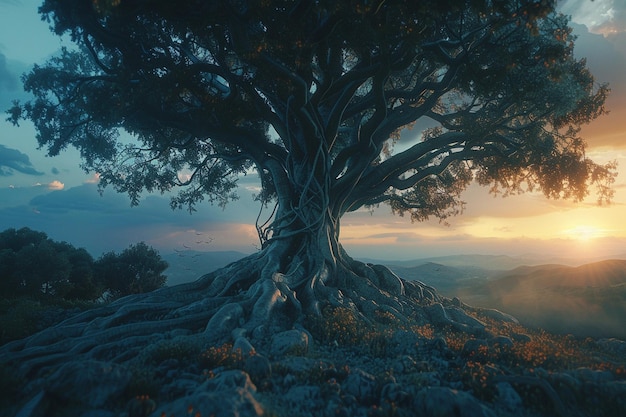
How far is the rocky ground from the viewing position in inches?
205

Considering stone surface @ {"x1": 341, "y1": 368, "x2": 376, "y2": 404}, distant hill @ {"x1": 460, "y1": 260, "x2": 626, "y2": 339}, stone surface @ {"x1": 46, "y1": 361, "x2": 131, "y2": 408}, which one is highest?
stone surface @ {"x1": 46, "y1": 361, "x2": 131, "y2": 408}

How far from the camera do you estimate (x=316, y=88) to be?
13.8 m

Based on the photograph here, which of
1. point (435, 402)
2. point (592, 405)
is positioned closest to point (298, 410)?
point (435, 402)

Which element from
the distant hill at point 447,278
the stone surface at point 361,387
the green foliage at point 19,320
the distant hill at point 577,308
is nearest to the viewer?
the stone surface at point 361,387

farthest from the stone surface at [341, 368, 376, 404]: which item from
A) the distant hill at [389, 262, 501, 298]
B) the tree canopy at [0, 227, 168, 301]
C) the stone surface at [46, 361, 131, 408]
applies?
the distant hill at [389, 262, 501, 298]

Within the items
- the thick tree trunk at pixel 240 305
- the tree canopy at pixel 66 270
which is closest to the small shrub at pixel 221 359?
the thick tree trunk at pixel 240 305

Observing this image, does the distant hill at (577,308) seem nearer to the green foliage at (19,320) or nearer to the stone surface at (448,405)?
the stone surface at (448,405)

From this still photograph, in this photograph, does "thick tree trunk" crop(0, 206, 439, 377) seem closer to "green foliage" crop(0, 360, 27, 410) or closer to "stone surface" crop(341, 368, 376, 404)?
"green foliage" crop(0, 360, 27, 410)

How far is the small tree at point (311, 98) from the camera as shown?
10.3 meters

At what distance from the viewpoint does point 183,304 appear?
12.4 metres

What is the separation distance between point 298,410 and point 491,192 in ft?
65.1

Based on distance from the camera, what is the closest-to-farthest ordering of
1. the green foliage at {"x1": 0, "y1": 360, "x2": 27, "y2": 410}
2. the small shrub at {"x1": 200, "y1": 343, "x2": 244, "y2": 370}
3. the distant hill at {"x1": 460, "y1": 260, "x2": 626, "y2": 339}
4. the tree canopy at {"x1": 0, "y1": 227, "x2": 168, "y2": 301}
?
the green foliage at {"x1": 0, "y1": 360, "x2": 27, "y2": 410} → the small shrub at {"x1": 200, "y1": 343, "x2": 244, "y2": 370} → the distant hill at {"x1": 460, "y1": 260, "x2": 626, "y2": 339} → the tree canopy at {"x1": 0, "y1": 227, "x2": 168, "y2": 301}

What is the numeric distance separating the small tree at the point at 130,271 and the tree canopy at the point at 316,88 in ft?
17.2

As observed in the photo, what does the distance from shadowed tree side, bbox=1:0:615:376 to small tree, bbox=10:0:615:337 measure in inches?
2.6
